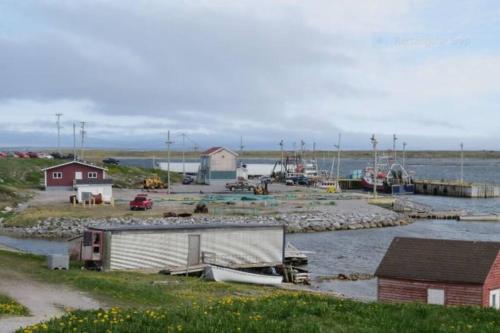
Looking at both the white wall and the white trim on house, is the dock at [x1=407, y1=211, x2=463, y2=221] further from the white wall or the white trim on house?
the white wall

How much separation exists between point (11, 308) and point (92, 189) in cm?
5184

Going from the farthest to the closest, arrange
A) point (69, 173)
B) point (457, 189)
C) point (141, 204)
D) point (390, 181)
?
point (390, 181) → point (457, 189) → point (69, 173) → point (141, 204)

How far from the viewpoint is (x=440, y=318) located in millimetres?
16766

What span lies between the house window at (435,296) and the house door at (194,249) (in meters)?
12.8

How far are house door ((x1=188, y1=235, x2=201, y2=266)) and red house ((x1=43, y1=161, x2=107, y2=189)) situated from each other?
49182 millimetres

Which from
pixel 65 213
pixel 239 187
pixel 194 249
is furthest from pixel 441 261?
pixel 239 187

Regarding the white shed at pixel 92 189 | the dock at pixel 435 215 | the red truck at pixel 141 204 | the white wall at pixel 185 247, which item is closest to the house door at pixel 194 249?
the white wall at pixel 185 247

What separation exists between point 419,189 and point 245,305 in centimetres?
11270

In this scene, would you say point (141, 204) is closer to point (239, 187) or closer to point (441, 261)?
point (239, 187)

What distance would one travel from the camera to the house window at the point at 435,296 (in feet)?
82.1

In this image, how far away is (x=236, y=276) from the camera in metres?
33.0

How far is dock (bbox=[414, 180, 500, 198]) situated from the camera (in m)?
116

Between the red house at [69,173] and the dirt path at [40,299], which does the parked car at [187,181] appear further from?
the dirt path at [40,299]

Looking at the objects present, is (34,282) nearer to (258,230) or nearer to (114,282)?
(114,282)
